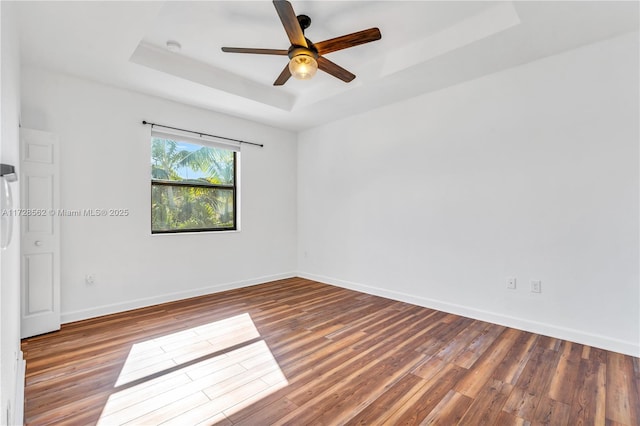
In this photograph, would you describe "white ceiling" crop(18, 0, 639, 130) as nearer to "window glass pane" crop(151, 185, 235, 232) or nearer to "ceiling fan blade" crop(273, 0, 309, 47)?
"ceiling fan blade" crop(273, 0, 309, 47)

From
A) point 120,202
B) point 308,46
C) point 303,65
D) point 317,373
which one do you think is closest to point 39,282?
point 120,202

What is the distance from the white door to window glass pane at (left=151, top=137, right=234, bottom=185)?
1.07 meters

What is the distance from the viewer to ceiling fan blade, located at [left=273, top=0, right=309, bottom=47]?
6.14 feet

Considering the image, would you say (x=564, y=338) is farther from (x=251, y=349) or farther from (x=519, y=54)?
(x=251, y=349)

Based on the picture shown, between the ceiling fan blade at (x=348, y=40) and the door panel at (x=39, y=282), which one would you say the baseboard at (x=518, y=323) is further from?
the door panel at (x=39, y=282)

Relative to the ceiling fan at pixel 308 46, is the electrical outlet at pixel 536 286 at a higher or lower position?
lower

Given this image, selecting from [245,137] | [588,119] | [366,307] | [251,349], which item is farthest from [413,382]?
[245,137]

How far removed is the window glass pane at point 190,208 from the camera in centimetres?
383

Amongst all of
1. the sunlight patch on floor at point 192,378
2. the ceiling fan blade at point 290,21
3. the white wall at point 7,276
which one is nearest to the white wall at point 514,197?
the ceiling fan blade at point 290,21

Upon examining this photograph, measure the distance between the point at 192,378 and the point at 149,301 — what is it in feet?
6.12

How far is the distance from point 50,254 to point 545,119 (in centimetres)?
461

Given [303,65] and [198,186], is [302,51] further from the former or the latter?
[198,186]

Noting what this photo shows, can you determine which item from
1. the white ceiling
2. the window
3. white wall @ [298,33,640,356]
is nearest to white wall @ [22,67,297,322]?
the window

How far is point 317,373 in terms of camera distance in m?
2.17
